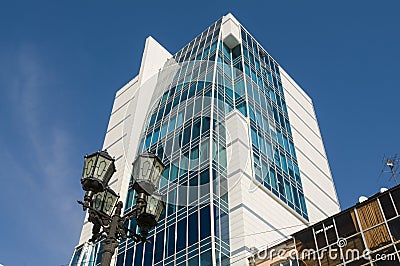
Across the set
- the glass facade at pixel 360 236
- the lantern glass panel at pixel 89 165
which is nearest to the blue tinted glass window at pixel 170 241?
the glass facade at pixel 360 236

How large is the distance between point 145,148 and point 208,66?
865 centimetres

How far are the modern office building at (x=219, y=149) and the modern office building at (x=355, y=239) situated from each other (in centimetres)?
374

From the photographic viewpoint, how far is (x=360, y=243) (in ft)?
62.3

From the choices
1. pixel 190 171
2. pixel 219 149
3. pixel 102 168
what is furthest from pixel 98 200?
pixel 219 149

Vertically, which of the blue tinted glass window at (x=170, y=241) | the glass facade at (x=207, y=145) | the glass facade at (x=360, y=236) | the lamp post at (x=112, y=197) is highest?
the glass facade at (x=207, y=145)

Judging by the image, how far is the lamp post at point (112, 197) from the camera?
9273mm

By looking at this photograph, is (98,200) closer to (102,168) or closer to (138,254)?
(102,168)

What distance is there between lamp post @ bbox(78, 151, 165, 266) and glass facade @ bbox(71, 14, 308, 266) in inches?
568

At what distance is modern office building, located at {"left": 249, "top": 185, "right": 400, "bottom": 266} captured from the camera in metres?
18.2

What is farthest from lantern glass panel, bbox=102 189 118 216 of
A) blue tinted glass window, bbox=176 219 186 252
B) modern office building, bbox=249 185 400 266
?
blue tinted glass window, bbox=176 219 186 252

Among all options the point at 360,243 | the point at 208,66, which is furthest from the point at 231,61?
the point at 360,243

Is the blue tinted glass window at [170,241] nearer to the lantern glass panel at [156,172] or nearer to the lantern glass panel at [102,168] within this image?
the lantern glass panel at [156,172]

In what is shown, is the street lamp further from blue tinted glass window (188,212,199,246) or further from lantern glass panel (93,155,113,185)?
blue tinted glass window (188,212,199,246)

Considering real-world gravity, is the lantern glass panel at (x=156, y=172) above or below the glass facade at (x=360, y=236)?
below
